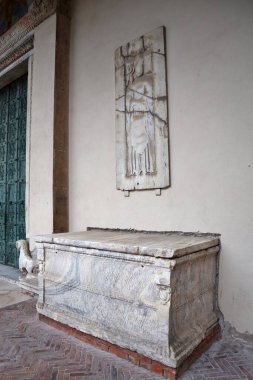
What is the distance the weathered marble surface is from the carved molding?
155 cm

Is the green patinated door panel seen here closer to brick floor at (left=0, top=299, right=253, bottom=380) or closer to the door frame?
the door frame

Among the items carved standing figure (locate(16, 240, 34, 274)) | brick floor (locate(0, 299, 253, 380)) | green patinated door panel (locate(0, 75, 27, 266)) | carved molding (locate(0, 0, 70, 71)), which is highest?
carved molding (locate(0, 0, 70, 71))

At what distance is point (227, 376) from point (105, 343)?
950 millimetres

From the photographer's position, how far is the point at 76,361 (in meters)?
2.11

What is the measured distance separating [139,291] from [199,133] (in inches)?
63.4

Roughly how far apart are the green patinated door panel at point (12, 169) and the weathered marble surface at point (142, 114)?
239 centimetres

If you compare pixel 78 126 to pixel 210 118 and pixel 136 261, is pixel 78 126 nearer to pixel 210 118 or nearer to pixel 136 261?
pixel 210 118

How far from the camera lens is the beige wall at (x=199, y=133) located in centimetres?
242

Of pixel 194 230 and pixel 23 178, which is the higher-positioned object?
pixel 23 178

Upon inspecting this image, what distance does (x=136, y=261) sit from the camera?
2080 millimetres

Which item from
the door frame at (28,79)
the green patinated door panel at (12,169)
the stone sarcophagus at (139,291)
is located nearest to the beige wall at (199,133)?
the stone sarcophagus at (139,291)

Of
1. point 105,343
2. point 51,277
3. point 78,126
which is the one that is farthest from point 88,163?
point 105,343

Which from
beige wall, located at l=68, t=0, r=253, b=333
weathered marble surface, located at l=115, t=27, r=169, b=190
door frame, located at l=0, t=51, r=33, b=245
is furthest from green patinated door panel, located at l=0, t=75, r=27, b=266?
weathered marble surface, located at l=115, t=27, r=169, b=190

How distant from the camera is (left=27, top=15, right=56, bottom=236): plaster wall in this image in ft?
13.1
